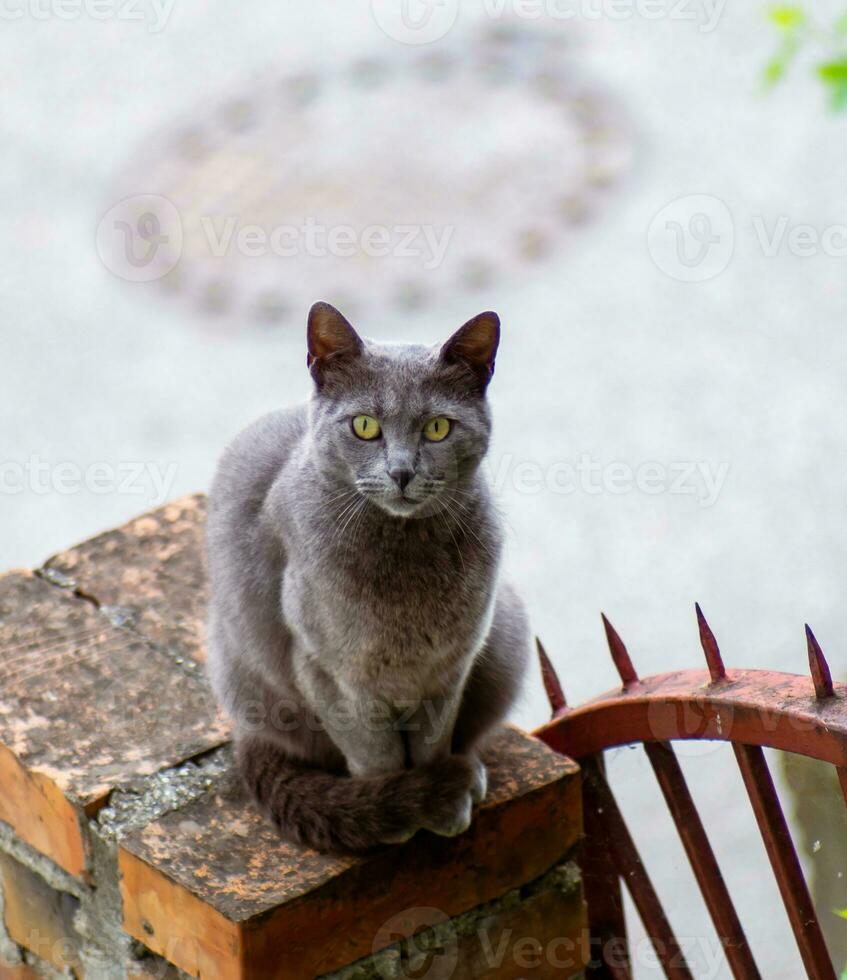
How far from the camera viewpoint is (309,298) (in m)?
4.66

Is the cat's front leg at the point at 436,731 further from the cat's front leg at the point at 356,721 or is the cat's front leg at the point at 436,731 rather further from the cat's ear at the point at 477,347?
the cat's ear at the point at 477,347

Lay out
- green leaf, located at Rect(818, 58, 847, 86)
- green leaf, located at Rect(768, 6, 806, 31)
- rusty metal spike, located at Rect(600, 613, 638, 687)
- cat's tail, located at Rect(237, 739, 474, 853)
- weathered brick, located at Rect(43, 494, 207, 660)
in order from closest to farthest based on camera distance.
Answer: green leaf, located at Rect(818, 58, 847, 86) < green leaf, located at Rect(768, 6, 806, 31) < cat's tail, located at Rect(237, 739, 474, 853) < rusty metal spike, located at Rect(600, 613, 638, 687) < weathered brick, located at Rect(43, 494, 207, 660)

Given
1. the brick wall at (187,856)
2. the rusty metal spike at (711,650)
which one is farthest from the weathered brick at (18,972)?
the rusty metal spike at (711,650)

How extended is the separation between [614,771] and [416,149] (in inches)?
130

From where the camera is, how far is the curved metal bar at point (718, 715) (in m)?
1.76

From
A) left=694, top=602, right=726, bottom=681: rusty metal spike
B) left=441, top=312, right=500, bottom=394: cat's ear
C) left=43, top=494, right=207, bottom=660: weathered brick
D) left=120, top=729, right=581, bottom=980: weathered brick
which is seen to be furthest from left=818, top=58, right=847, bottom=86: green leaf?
left=43, top=494, right=207, bottom=660: weathered brick

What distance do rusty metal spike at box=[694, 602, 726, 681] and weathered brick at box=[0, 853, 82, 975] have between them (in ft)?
3.48

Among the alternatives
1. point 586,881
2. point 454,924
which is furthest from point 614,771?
point 454,924

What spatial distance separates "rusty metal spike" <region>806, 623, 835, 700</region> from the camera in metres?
1.71

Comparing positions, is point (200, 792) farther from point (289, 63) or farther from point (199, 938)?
point (289, 63)

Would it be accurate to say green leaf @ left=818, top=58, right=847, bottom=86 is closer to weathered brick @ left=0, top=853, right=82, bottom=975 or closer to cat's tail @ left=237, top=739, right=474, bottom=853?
cat's tail @ left=237, top=739, right=474, bottom=853

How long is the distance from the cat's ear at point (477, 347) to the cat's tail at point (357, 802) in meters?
0.59

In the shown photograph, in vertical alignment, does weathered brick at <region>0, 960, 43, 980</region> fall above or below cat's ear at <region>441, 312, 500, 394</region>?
below

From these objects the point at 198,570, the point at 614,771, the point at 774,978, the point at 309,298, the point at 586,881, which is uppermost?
the point at 309,298
